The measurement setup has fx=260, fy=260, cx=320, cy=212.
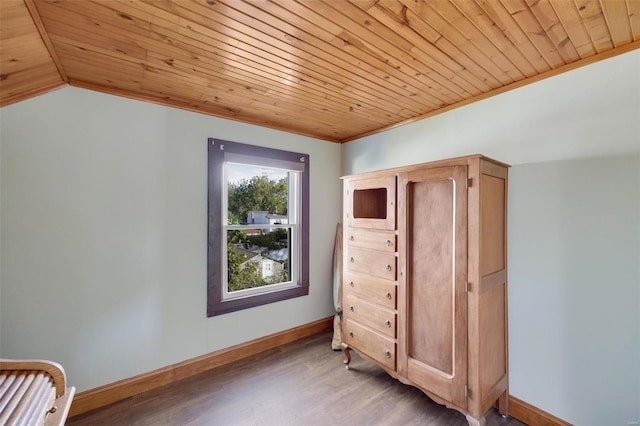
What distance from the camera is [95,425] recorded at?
1.73 metres

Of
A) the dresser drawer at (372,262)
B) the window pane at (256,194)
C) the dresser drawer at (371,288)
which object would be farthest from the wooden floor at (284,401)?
the window pane at (256,194)

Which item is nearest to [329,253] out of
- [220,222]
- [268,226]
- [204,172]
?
[268,226]

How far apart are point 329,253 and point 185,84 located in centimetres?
225

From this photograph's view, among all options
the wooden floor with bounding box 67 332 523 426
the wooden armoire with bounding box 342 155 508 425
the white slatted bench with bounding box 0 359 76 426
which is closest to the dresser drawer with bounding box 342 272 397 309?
the wooden armoire with bounding box 342 155 508 425

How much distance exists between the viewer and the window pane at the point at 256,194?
2.61 meters

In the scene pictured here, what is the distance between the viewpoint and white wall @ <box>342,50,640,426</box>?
1.46 m

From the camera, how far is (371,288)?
85.0 inches

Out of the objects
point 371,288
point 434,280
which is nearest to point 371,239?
point 371,288

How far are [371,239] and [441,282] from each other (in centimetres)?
62

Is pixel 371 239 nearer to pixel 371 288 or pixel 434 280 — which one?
pixel 371 288

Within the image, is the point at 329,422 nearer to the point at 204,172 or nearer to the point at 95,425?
the point at 95,425

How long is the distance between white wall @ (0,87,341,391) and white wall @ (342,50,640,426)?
235cm

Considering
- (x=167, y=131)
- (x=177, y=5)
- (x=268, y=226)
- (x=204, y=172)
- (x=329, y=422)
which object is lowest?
(x=329, y=422)

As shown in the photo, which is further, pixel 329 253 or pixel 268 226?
pixel 329 253
